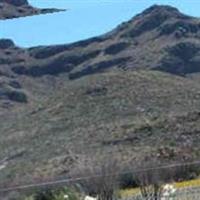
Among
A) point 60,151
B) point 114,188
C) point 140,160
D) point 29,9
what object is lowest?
point 60,151

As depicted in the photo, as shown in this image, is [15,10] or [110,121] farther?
[110,121]

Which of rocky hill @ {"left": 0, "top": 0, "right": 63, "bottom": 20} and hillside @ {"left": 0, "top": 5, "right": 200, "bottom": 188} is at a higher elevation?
rocky hill @ {"left": 0, "top": 0, "right": 63, "bottom": 20}

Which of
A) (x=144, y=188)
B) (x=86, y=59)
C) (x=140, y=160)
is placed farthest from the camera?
(x=86, y=59)

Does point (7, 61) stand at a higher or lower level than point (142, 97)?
lower

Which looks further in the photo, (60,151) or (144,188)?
(60,151)

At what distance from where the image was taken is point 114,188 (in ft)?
53.5

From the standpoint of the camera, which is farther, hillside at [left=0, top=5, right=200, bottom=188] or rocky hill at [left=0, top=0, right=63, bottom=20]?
hillside at [left=0, top=5, right=200, bottom=188]

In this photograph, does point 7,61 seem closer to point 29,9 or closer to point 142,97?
point 142,97

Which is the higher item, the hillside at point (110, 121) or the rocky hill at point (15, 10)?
the rocky hill at point (15, 10)

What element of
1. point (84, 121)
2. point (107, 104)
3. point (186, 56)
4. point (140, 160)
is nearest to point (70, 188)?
point (140, 160)

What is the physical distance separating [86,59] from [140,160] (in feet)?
458

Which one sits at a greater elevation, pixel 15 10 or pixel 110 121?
pixel 15 10

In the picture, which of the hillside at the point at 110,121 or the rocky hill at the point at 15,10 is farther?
the hillside at the point at 110,121

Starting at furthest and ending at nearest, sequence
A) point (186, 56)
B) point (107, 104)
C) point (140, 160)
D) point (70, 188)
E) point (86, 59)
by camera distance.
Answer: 1. point (86, 59)
2. point (186, 56)
3. point (107, 104)
4. point (140, 160)
5. point (70, 188)
